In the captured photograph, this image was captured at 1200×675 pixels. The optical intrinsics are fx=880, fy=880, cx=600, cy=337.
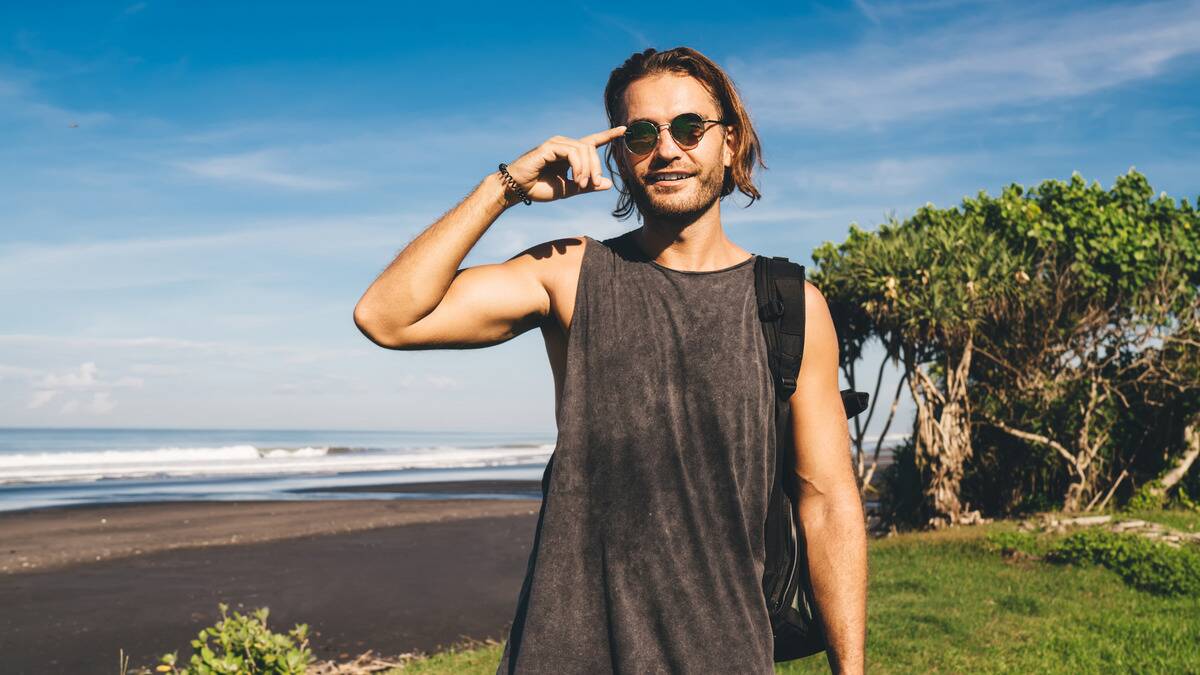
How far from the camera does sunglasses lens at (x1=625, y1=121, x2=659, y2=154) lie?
2.17 metres

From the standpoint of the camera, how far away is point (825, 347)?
2.15m

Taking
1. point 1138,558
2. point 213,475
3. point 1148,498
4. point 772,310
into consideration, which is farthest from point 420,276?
point 213,475

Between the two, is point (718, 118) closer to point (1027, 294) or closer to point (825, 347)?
point (825, 347)

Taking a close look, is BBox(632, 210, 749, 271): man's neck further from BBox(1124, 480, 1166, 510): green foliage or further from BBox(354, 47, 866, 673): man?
BBox(1124, 480, 1166, 510): green foliage

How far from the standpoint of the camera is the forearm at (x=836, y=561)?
2.20 m

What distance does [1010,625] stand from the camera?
7711 millimetres

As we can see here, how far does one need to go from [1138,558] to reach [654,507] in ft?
31.7

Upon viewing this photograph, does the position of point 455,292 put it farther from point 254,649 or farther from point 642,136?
point 254,649

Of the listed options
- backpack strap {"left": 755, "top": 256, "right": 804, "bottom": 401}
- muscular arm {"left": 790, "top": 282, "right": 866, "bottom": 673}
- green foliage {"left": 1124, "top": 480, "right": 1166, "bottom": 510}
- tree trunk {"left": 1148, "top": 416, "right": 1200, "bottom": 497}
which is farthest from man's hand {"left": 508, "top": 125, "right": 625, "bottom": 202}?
tree trunk {"left": 1148, "top": 416, "right": 1200, "bottom": 497}

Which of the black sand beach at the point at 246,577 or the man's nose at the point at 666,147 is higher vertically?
the man's nose at the point at 666,147

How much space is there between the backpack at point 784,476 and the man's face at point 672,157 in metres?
0.24

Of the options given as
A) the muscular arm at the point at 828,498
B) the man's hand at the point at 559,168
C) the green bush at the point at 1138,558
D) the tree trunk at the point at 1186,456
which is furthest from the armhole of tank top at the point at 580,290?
the tree trunk at the point at 1186,456

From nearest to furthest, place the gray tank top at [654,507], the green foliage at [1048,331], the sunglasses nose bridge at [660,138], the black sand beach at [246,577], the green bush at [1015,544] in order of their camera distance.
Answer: the gray tank top at [654,507] → the sunglasses nose bridge at [660,138] → the black sand beach at [246,577] → the green bush at [1015,544] → the green foliage at [1048,331]

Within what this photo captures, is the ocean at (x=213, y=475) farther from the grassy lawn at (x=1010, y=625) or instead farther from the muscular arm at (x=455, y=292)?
the muscular arm at (x=455, y=292)
